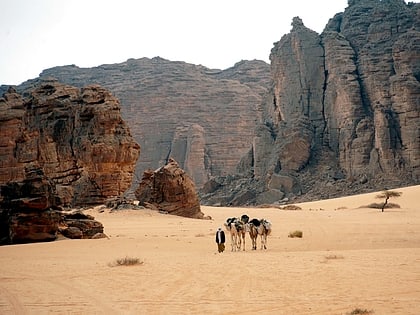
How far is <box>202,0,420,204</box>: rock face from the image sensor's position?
59.1 meters

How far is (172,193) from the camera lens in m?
33.1

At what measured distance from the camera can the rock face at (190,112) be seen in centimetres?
10175

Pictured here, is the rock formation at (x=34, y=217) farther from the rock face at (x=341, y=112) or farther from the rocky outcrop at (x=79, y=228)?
the rock face at (x=341, y=112)

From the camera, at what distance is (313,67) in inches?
2842

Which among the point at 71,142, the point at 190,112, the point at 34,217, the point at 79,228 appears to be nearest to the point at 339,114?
the point at 71,142

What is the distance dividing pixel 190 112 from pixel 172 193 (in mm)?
79855

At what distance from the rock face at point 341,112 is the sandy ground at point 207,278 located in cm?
4136

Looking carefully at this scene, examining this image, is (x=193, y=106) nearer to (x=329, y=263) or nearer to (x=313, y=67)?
(x=313, y=67)

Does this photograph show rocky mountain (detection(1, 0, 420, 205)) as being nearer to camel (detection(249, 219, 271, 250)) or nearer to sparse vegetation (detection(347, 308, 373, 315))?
camel (detection(249, 219, 271, 250))

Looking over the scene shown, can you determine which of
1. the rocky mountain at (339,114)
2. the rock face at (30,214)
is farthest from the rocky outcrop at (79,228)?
the rocky mountain at (339,114)

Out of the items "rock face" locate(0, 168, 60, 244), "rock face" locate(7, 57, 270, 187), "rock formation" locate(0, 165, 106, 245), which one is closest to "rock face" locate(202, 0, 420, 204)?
"rock face" locate(7, 57, 270, 187)

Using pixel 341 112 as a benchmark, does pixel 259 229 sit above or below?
below

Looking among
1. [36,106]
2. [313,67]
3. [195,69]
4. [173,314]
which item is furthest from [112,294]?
[195,69]

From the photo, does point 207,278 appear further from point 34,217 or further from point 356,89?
point 356,89
